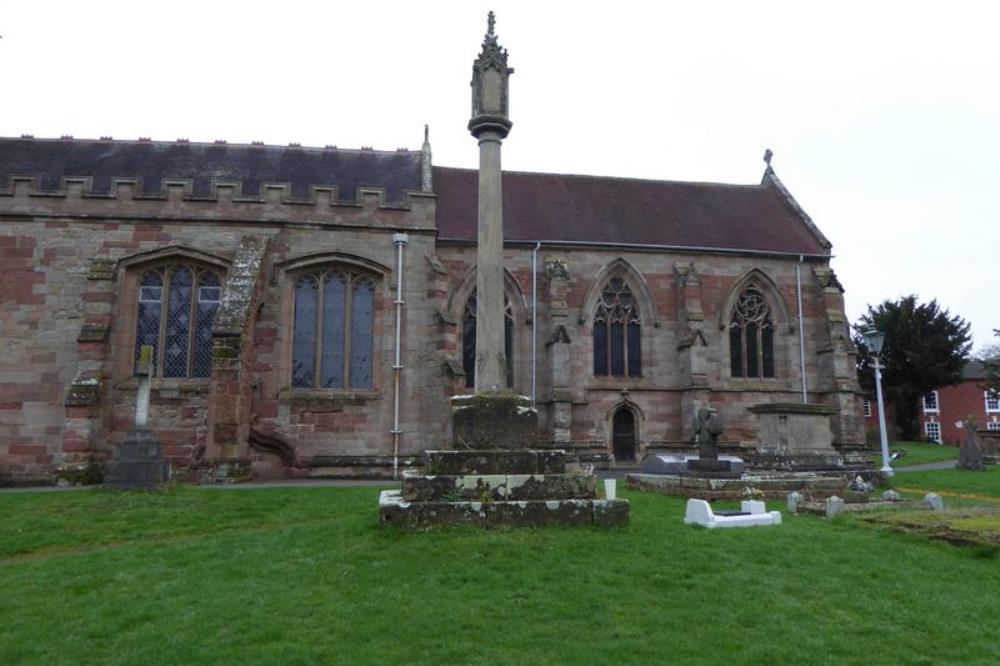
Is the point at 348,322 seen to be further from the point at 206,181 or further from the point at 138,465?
the point at 138,465

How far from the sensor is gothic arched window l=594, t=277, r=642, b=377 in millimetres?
26438

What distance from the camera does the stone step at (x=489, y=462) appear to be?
9203mm

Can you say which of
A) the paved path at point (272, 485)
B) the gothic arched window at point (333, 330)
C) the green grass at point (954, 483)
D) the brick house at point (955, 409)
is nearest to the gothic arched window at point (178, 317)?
the gothic arched window at point (333, 330)

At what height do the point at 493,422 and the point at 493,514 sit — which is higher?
the point at 493,422

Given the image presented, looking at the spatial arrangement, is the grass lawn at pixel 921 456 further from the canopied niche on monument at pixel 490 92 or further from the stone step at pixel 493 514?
the canopied niche on monument at pixel 490 92

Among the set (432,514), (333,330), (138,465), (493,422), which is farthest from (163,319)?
(432,514)

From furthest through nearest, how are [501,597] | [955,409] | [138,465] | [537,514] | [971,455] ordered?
[955,409], [971,455], [138,465], [537,514], [501,597]

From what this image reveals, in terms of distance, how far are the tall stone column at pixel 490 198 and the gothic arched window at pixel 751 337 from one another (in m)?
18.8

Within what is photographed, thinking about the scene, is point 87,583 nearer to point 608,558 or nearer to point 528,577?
point 528,577

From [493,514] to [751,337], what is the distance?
2135 centimetres

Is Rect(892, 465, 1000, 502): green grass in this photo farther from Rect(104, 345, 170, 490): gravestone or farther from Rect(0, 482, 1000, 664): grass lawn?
Rect(104, 345, 170, 490): gravestone

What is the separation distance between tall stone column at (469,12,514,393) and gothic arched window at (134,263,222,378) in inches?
466

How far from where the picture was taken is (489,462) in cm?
924

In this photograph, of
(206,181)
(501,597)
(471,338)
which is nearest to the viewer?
(501,597)
